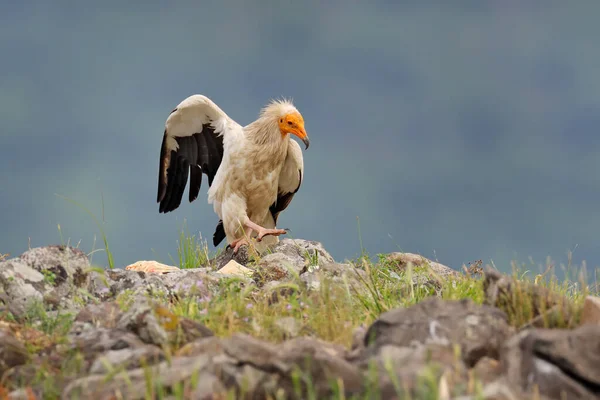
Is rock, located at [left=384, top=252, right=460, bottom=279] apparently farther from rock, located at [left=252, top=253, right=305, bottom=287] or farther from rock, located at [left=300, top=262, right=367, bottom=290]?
rock, located at [left=300, top=262, right=367, bottom=290]

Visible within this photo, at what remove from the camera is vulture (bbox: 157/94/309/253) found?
9188 mm

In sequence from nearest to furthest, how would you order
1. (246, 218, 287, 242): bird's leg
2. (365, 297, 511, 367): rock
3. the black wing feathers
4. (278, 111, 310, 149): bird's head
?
(365, 297, 511, 367): rock < (246, 218, 287, 242): bird's leg < (278, 111, 310, 149): bird's head < the black wing feathers

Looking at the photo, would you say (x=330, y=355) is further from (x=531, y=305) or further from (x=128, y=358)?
(x=531, y=305)

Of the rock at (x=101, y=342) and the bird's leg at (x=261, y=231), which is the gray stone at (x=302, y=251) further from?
the rock at (x=101, y=342)

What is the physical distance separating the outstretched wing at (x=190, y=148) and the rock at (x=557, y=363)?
23.5 ft

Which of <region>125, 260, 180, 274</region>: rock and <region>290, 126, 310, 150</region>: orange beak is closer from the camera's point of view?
<region>125, 260, 180, 274</region>: rock

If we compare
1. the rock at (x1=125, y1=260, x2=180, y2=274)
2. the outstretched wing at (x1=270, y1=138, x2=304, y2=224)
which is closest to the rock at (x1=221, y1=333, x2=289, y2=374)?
the rock at (x1=125, y1=260, x2=180, y2=274)

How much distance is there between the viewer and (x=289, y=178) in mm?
10180

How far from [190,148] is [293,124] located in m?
1.88

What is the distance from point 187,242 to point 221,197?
83 cm

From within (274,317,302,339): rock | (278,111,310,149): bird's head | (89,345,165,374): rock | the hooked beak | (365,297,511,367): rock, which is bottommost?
(89,345,165,374): rock

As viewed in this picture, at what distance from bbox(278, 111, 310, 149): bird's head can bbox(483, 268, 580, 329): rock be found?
223 inches

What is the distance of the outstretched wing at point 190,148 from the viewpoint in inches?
380

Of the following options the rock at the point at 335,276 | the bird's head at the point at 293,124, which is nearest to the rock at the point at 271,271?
the rock at the point at 335,276
